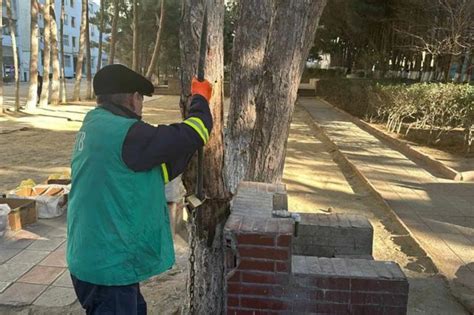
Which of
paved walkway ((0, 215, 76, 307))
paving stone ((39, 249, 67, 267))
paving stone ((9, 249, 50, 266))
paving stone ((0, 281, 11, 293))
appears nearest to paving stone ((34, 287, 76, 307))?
paved walkway ((0, 215, 76, 307))

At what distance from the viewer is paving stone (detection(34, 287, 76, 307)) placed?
372 centimetres

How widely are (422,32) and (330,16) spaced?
282 inches

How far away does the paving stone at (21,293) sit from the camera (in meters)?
3.72

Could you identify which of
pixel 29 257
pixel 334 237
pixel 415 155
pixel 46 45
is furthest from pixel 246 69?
pixel 46 45

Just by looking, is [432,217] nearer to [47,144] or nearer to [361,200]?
[361,200]

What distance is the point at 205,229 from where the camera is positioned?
2828mm

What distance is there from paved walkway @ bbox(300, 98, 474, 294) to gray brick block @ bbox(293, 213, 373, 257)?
5.41 feet

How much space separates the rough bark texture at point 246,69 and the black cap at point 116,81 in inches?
89.6

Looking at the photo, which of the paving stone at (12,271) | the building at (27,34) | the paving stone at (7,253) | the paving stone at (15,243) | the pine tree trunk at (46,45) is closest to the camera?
the paving stone at (12,271)

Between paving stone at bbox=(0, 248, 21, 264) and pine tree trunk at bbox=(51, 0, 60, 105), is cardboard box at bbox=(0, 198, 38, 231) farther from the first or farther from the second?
pine tree trunk at bbox=(51, 0, 60, 105)

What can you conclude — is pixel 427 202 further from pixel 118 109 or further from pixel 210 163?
pixel 118 109

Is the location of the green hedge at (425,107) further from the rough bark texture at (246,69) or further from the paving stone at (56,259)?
the paving stone at (56,259)

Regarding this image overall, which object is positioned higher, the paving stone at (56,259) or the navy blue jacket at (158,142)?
the navy blue jacket at (158,142)

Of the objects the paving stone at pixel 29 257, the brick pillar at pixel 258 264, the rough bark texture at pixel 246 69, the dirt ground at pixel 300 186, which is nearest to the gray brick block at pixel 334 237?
the brick pillar at pixel 258 264
